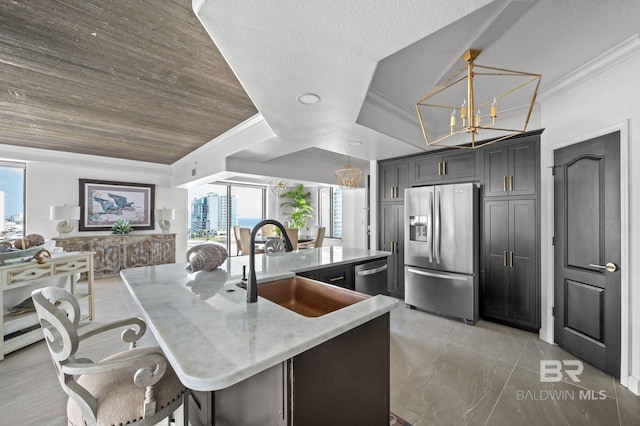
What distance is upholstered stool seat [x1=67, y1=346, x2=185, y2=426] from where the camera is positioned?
103 centimetres

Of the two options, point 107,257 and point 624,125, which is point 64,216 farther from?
point 624,125

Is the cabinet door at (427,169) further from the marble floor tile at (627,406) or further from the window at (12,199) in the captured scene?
the window at (12,199)

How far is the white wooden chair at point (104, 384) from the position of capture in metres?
0.98

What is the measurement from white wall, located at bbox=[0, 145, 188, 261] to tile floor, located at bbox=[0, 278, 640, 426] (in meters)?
3.80

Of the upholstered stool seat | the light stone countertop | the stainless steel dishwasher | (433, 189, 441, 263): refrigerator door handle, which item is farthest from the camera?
(433, 189, 441, 263): refrigerator door handle

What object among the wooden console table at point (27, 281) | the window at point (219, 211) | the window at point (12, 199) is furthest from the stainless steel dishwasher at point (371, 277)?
the window at point (12, 199)

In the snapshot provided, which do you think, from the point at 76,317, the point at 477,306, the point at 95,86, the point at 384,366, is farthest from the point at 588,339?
the point at 95,86

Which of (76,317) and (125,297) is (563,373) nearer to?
(76,317)

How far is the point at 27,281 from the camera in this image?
8.62 ft

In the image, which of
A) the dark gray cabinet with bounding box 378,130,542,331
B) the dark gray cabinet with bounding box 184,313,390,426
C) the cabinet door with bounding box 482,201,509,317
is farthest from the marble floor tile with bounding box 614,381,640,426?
the dark gray cabinet with bounding box 184,313,390,426

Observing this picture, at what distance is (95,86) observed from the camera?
262 cm

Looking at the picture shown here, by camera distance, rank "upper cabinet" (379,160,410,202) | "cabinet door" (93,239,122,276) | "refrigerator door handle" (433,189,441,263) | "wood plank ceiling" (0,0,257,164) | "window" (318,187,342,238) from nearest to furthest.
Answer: "wood plank ceiling" (0,0,257,164)
"refrigerator door handle" (433,189,441,263)
"upper cabinet" (379,160,410,202)
"cabinet door" (93,239,122,276)
"window" (318,187,342,238)

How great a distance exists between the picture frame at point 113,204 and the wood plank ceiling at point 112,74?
1743 millimetres

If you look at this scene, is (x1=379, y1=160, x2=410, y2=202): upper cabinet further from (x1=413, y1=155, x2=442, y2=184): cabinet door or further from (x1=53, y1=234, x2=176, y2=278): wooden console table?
(x1=53, y1=234, x2=176, y2=278): wooden console table
